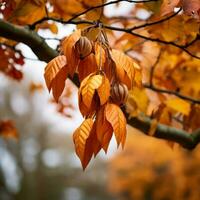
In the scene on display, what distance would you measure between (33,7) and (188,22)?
443mm

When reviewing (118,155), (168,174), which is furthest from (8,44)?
(118,155)

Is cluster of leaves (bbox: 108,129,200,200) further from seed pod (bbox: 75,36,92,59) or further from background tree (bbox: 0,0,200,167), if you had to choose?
seed pod (bbox: 75,36,92,59)

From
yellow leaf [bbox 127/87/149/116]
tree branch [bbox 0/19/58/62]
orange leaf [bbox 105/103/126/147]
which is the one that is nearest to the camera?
orange leaf [bbox 105/103/126/147]

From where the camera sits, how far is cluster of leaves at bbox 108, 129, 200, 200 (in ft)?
26.6

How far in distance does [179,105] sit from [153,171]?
7797 mm

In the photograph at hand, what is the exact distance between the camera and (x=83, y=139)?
84 centimetres

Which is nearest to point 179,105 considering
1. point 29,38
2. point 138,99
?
point 138,99

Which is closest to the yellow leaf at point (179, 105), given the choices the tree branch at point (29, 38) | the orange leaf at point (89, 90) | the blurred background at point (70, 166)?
the tree branch at point (29, 38)

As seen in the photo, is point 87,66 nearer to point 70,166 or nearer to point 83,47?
point 83,47

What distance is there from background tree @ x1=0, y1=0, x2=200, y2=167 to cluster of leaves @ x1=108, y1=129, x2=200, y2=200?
6.00 m

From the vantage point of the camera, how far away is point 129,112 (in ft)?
5.39

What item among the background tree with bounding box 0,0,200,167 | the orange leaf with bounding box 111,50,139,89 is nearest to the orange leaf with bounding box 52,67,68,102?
the orange leaf with bounding box 111,50,139,89

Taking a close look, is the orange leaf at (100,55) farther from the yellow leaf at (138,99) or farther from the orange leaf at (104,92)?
the yellow leaf at (138,99)

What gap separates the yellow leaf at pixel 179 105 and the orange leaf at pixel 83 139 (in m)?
0.92
